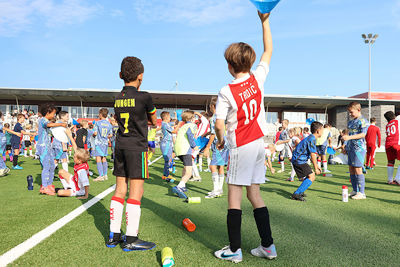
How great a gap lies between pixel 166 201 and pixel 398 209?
13.8 feet

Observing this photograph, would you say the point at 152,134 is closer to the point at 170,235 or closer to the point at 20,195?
the point at 20,195

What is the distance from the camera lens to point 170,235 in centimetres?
354

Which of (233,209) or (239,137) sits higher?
(239,137)

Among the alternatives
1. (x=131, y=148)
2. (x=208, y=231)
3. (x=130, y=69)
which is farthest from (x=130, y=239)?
(x=130, y=69)

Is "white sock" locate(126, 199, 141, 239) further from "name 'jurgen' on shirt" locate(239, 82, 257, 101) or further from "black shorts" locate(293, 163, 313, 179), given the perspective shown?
"black shorts" locate(293, 163, 313, 179)

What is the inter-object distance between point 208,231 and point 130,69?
221 centimetres

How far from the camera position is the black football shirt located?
316 centimetres

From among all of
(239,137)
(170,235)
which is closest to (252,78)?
(239,137)

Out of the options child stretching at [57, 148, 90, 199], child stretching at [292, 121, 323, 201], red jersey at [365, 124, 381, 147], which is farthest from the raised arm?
red jersey at [365, 124, 381, 147]

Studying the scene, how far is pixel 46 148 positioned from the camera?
20.8ft

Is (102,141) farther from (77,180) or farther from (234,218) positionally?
(234,218)

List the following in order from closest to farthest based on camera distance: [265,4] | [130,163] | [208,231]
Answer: [265,4] → [130,163] → [208,231]

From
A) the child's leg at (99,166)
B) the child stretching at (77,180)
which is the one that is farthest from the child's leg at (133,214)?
the child's leg at (99,166)

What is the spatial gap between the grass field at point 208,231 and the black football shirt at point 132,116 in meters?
1.15
